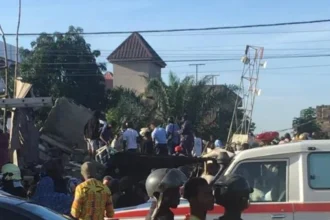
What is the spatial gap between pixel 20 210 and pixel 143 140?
15471 millimetres

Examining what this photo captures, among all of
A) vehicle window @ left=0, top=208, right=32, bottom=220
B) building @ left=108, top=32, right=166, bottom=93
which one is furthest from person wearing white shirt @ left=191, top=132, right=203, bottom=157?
building @ left=108, top=32, right=166, bottom=93

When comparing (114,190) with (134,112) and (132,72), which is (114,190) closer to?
(134,112)

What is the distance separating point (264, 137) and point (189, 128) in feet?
34.0

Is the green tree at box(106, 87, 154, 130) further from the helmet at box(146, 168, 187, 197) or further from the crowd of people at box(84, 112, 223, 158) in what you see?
the helmet at box(146, 168, 187, 197)

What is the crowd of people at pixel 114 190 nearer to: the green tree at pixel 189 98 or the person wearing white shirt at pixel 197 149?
the person wearing white shirt at pixel 197 149

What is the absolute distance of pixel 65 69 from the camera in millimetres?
46156

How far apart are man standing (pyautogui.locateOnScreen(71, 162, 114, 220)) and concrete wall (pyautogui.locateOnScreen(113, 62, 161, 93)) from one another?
58998 millimetres

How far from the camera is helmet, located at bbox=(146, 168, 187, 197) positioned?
5.07 meters

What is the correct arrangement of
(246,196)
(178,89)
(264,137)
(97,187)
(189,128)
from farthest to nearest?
(178,89)
(189,128)
(264,137)
(97,187)
(246,196)

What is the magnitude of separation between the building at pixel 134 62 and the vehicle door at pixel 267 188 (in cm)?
5852

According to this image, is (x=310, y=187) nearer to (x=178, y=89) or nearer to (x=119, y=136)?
(x=119, y=136)

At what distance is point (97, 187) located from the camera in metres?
7.82

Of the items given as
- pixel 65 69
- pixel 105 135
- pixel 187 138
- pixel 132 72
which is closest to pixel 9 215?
pixel 105 135

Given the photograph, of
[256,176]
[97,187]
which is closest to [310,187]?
[256,176]
